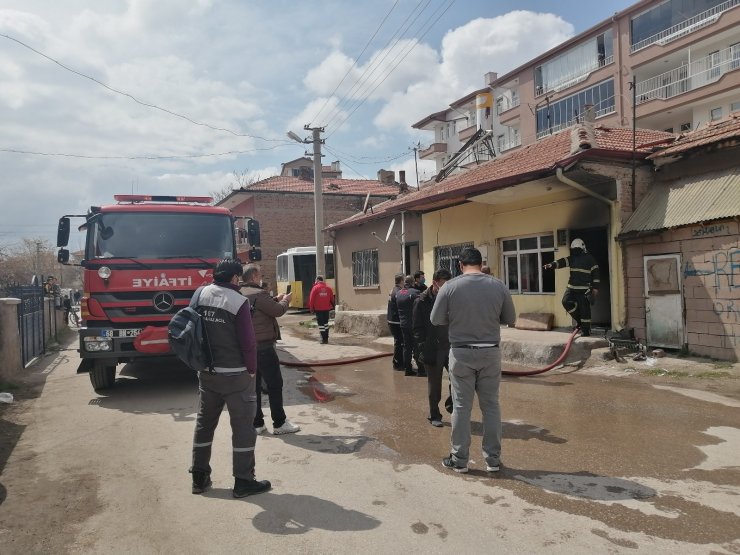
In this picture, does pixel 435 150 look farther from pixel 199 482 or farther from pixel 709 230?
pixel 199 482

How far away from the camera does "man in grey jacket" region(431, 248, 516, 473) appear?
420 centimetres

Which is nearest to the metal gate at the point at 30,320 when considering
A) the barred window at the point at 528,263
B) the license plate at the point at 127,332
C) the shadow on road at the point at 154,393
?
the shadow on road at the point at 154,393

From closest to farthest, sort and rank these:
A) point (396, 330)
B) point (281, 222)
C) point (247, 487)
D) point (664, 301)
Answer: point (247, 487)
point (664, 301)
point (396, 330)
point (281, 222)

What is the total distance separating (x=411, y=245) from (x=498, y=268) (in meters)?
4.19

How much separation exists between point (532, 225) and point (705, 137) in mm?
3867

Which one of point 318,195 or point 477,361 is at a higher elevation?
point 318,195

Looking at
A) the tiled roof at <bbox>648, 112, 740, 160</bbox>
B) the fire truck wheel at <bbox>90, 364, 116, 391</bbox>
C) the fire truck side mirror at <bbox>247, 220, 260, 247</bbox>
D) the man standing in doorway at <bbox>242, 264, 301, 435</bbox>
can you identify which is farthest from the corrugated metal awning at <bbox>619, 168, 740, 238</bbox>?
the fire truck wheel at <bbox>90, 364, 116, 391</bbox>

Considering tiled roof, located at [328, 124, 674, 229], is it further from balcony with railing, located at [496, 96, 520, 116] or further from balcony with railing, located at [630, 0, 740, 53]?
balcony with railing, located at [496, 96, 520, 116]

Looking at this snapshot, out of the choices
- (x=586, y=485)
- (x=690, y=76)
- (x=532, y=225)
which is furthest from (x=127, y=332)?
(x=690, y=76)

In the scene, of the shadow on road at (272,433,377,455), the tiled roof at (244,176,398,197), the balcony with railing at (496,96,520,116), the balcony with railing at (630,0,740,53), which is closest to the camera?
the shadow on road at (272,433,377,455)

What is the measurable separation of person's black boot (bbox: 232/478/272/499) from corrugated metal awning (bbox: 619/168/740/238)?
767 cm

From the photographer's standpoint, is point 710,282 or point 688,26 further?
point 688,26

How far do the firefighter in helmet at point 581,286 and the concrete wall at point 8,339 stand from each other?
32.1 feet

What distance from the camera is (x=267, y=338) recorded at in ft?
17.7
